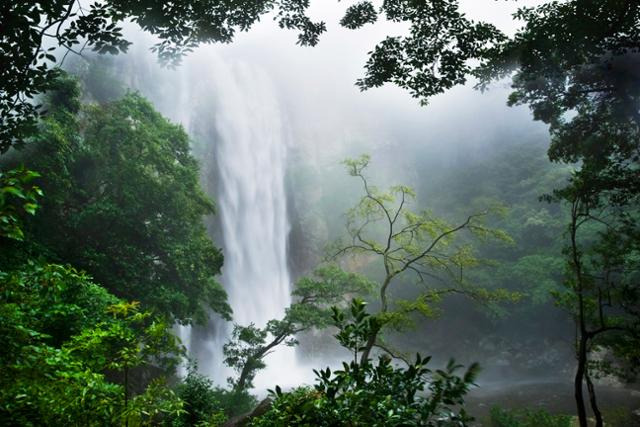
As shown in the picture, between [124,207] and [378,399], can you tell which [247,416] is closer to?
[378,399]

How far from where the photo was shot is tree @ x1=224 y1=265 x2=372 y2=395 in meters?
12.9

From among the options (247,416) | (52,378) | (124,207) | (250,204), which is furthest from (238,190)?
(52,378)

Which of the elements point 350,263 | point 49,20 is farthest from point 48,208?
point 350,263

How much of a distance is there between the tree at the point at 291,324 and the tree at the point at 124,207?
6.86 ft

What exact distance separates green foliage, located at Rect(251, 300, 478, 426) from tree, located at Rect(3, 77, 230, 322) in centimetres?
1047

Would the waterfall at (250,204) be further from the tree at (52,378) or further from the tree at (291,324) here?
the tree at (52,378)

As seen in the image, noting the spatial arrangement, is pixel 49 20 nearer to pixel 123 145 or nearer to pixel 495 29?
pixel 495 29

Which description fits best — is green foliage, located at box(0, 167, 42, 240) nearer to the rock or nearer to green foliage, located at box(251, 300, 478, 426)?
green foliage, located at box(251, 300, 478, 426)

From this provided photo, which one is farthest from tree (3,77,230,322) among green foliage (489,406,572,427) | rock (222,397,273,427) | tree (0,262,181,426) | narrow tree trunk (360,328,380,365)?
green foliage (489,406,572,427)

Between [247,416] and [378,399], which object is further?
[247,416]

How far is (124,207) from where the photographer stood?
11945mm

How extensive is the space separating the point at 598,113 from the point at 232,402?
12829 mm

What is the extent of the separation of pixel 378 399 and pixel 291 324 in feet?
38.9

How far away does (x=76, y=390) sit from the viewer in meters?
2.49
